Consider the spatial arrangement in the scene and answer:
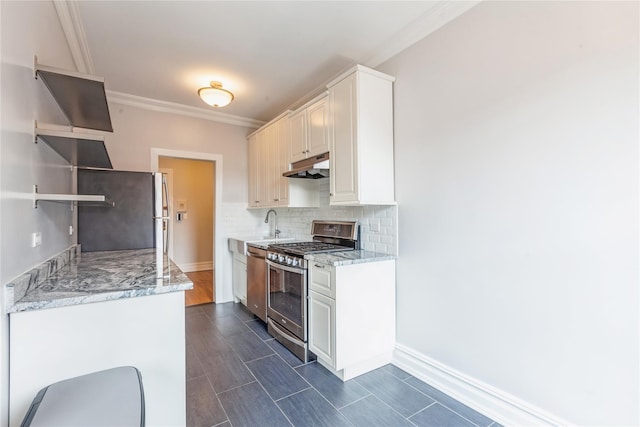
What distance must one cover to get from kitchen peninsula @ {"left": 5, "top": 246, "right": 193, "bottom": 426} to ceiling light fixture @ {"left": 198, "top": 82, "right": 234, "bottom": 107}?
2.20 meters

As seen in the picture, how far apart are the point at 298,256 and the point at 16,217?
182cm

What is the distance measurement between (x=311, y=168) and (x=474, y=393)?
7.33ft

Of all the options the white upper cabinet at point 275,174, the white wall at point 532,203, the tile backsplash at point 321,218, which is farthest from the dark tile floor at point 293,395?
the white upper cabinet at point 275,174

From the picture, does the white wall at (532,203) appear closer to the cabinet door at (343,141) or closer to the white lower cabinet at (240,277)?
the cabinet door at (343,141)

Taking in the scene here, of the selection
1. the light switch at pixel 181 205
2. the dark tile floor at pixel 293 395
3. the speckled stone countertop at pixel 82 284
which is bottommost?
the dark tile floor at pixel 293 395

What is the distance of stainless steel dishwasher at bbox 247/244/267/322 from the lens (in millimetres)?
3229

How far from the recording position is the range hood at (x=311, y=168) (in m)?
2.81

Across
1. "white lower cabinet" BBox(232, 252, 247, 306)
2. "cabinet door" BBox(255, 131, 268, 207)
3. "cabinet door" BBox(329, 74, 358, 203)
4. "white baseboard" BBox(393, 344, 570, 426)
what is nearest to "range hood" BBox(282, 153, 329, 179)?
"cabinet door" BBox(329, 74, 358, 203)

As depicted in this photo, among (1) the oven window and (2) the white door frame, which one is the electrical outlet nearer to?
(1) the oven window

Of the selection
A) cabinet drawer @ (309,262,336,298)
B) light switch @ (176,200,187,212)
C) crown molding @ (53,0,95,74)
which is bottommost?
cabinet drawer @ (309,262,336,298)

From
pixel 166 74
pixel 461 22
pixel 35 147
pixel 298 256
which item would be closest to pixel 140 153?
pixel 166 74

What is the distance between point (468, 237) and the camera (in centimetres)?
201

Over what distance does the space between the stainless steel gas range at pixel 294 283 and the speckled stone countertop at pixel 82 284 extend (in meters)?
1.08

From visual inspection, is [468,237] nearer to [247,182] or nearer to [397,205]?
[397,205]
